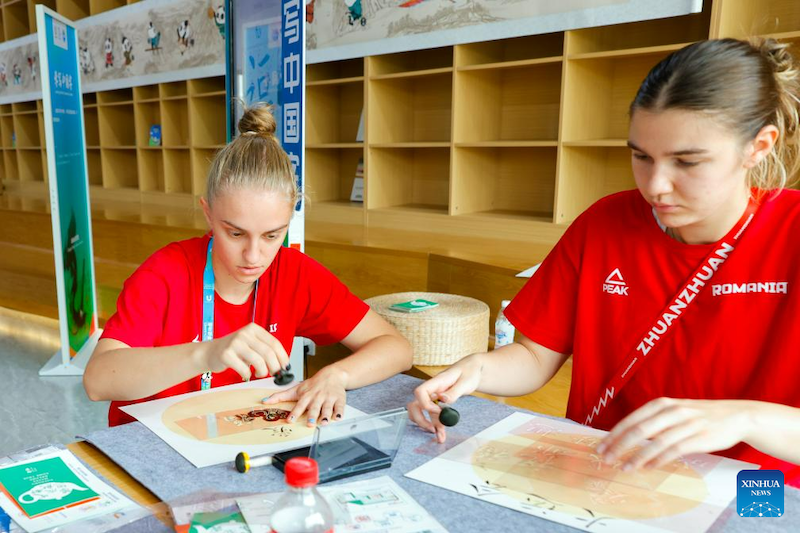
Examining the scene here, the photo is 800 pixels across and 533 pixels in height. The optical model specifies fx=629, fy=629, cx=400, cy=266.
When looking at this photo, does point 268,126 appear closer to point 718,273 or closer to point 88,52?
Result: point 718,273

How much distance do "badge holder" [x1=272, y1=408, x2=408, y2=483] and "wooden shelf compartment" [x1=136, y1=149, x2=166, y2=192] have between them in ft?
19.4

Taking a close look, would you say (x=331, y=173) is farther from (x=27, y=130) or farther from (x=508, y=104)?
(x=27, y=130)

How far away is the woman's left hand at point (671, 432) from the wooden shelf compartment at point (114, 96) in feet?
22.5

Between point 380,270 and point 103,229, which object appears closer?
point 380,270

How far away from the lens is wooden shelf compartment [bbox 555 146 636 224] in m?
3.26

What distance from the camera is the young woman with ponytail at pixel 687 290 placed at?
78 centimetres

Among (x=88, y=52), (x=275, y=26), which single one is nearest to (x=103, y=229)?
(x=88, y=52)

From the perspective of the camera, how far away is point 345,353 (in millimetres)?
2764

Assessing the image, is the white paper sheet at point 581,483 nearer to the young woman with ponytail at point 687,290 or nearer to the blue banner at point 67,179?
the young woman with ponytail at point 687,290

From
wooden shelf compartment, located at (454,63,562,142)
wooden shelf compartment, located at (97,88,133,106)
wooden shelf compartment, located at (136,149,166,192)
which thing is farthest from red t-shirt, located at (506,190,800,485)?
wooden shelf compartment, located at (97,88,133,106)

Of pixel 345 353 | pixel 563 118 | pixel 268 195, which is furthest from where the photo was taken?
pixel 563 118

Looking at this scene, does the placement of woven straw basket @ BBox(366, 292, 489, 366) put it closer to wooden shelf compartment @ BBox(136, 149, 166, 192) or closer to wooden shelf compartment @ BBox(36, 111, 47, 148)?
wooden shelf compartment @ BBox(136, 149, 166, 192)

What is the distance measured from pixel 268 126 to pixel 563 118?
207 cm

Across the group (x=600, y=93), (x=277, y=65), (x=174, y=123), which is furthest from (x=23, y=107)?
(x=600, y=93)
